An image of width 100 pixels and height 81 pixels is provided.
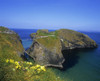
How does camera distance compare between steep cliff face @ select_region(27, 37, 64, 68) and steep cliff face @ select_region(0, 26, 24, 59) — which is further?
steep cliff face @ select_region(27, 37, 64, 68)

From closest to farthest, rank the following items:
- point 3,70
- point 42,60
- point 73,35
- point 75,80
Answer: point 3,70
point 75,80
point 42,60
point 73,35

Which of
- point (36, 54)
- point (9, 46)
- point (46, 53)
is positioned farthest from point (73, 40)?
point (9, 46)

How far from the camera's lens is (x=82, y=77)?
1970 centimetres

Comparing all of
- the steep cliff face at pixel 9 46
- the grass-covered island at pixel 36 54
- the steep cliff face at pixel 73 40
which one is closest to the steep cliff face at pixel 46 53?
the grass-covered island at pixel 36 54

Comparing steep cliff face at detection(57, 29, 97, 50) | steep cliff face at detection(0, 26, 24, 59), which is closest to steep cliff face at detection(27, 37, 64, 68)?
steep cliff face at detection(0, 26, 24, 59)

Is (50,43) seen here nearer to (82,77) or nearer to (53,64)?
(53,64)

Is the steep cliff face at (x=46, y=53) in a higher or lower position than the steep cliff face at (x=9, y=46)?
lower

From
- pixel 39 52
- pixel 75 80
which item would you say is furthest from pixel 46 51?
pixel 75 80

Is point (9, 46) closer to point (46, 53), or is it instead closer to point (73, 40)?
point (46, 53)

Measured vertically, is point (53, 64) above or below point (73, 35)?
below

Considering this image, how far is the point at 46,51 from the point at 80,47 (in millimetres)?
37164

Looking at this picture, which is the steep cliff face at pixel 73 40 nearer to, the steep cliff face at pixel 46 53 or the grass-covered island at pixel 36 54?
the grass-covered island at pixel 36 54

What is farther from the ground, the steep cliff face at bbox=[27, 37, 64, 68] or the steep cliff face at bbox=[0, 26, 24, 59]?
the steep cliff face at bbox=[0, 26, 24, 59]

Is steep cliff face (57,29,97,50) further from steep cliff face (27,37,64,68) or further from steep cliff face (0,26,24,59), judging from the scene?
steep cliff face (0,26,24,59)
